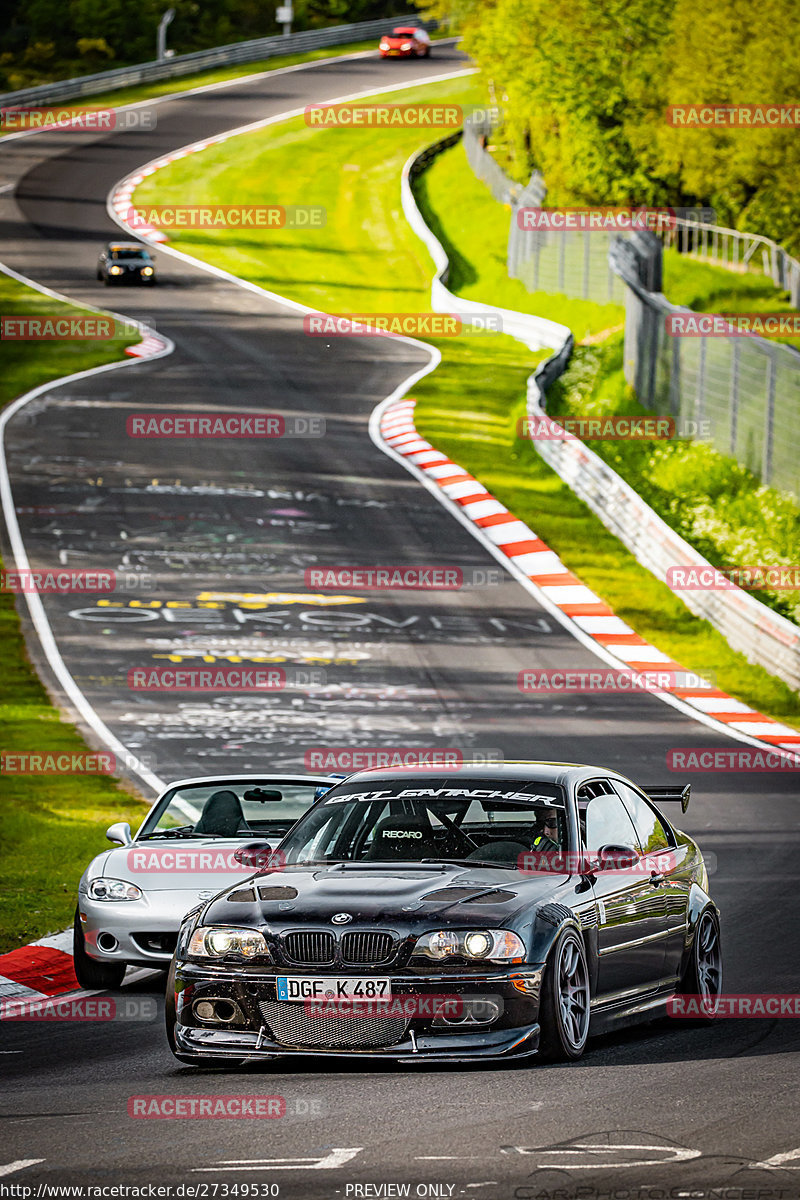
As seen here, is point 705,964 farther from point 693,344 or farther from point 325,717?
point 693,344

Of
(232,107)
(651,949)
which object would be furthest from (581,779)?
(232,107)

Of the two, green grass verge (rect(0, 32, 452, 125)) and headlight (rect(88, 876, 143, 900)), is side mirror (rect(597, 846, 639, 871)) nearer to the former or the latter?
headlight (rect(88, 876, 143, 900))

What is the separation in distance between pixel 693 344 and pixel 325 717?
14.2m

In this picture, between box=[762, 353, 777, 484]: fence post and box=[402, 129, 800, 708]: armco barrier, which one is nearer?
box=[402, 129, 800, 708]: armco barrier

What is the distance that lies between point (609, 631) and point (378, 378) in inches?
791

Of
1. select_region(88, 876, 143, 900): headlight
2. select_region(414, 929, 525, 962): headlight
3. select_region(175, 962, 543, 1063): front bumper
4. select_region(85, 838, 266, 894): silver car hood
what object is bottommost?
select_region(88, 876, 143, 900): headlight

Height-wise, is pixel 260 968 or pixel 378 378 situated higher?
pixel 260 968

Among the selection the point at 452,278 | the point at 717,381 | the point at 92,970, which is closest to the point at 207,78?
the point at 452,278

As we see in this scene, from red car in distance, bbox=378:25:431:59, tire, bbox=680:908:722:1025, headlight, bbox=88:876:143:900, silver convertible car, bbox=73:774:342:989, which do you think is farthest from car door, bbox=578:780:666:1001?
red car in distance, bbox=378:25:431:59

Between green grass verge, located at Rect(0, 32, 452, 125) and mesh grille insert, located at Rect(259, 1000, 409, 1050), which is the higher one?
green grass verge, located at Rect(0, 32, 452, 125)

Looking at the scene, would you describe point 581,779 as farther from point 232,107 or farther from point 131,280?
point 232,107

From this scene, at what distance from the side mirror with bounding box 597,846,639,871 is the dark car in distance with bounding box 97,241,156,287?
48609mm

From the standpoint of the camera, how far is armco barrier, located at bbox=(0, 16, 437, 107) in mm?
89750

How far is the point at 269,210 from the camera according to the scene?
7088cm
